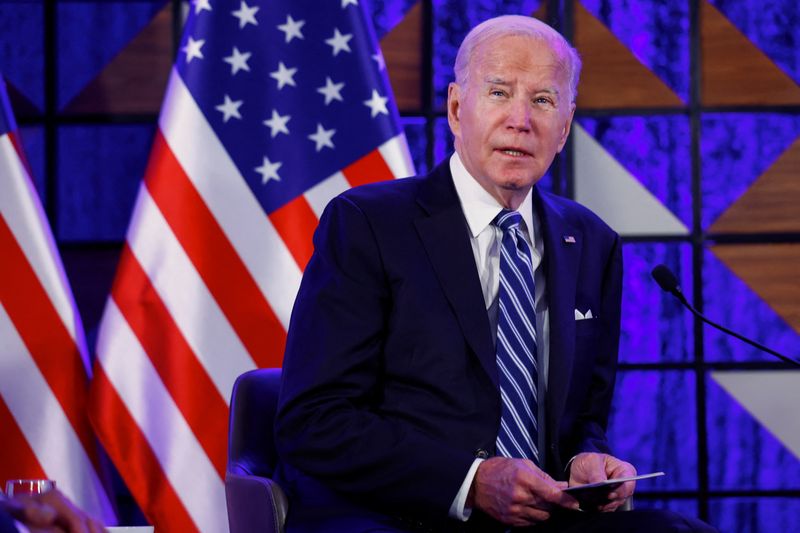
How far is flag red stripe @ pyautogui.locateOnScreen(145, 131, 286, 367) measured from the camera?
3.07 meters

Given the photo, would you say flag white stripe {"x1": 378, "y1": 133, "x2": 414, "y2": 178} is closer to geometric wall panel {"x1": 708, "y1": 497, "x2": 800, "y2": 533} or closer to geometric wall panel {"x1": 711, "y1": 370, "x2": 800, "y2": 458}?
geometric wall panel {"x1": 711, "y1": 370, "x2": 800, "y2": 458}

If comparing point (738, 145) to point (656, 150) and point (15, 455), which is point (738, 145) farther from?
point (15, 455)

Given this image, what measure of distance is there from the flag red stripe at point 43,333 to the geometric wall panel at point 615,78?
1.91 m

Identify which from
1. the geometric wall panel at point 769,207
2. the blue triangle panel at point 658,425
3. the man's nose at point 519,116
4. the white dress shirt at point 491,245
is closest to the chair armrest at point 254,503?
the white dress shirt at point 491,245

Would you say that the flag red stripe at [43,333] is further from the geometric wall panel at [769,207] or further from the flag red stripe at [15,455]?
the geometric wall panel at [769,207]

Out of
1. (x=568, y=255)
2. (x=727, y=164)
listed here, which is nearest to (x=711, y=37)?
(x=727, y=164)

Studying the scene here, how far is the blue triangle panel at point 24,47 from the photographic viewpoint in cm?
375

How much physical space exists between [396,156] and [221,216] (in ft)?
1.76

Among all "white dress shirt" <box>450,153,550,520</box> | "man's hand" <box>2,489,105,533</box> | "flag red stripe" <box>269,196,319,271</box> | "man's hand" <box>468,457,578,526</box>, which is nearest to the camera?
"man's hand" <box>2,489,105,533</box>

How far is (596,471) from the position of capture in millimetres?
2104

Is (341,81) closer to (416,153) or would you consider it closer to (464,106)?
(416,153)

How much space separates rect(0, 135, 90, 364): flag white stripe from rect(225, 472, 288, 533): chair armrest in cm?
107

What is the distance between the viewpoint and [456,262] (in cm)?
216

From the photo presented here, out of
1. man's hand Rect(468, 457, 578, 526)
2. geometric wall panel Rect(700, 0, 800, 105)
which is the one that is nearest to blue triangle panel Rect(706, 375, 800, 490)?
geometric wall panel Rect(700, 0, 800, 105)
